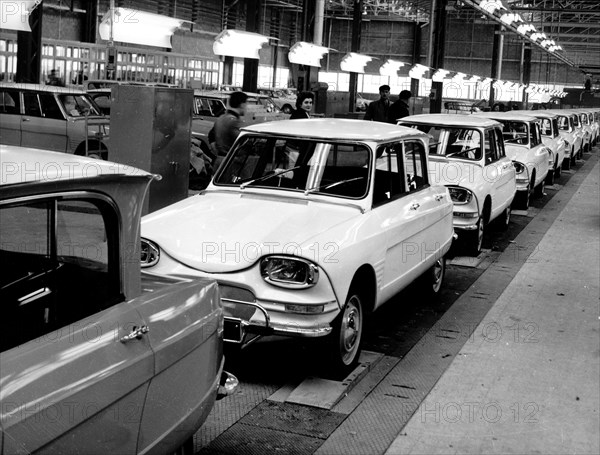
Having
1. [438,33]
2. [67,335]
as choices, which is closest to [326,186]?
[67,335]

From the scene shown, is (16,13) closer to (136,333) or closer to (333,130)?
(333,130)

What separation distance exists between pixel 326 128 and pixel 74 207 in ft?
13.4

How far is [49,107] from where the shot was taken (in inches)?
576

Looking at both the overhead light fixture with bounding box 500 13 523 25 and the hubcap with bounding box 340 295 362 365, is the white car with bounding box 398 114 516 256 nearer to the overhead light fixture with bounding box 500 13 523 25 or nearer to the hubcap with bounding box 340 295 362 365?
the hubcap with bounding box 340 295 362 365

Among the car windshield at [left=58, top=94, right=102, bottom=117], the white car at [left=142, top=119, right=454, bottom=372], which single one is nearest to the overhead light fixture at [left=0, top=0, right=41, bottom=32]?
the car windshield at [left=58, top=94, right=102, bottom=117]

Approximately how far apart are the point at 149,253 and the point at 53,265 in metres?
2.63

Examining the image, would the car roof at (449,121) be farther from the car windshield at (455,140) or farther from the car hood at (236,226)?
the car hood at (236,226)

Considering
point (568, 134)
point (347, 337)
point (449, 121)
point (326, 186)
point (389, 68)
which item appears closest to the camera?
point (347, 337)

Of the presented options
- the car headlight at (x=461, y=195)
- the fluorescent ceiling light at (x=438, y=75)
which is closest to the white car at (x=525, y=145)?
the car headlight at (x=461, y=195)

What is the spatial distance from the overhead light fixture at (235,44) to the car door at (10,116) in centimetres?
357

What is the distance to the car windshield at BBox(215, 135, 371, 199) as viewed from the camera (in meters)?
6.34

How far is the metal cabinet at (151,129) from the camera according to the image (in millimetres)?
7797

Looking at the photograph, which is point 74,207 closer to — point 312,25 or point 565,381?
point 565,381

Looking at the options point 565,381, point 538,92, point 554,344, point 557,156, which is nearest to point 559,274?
point 554,344
